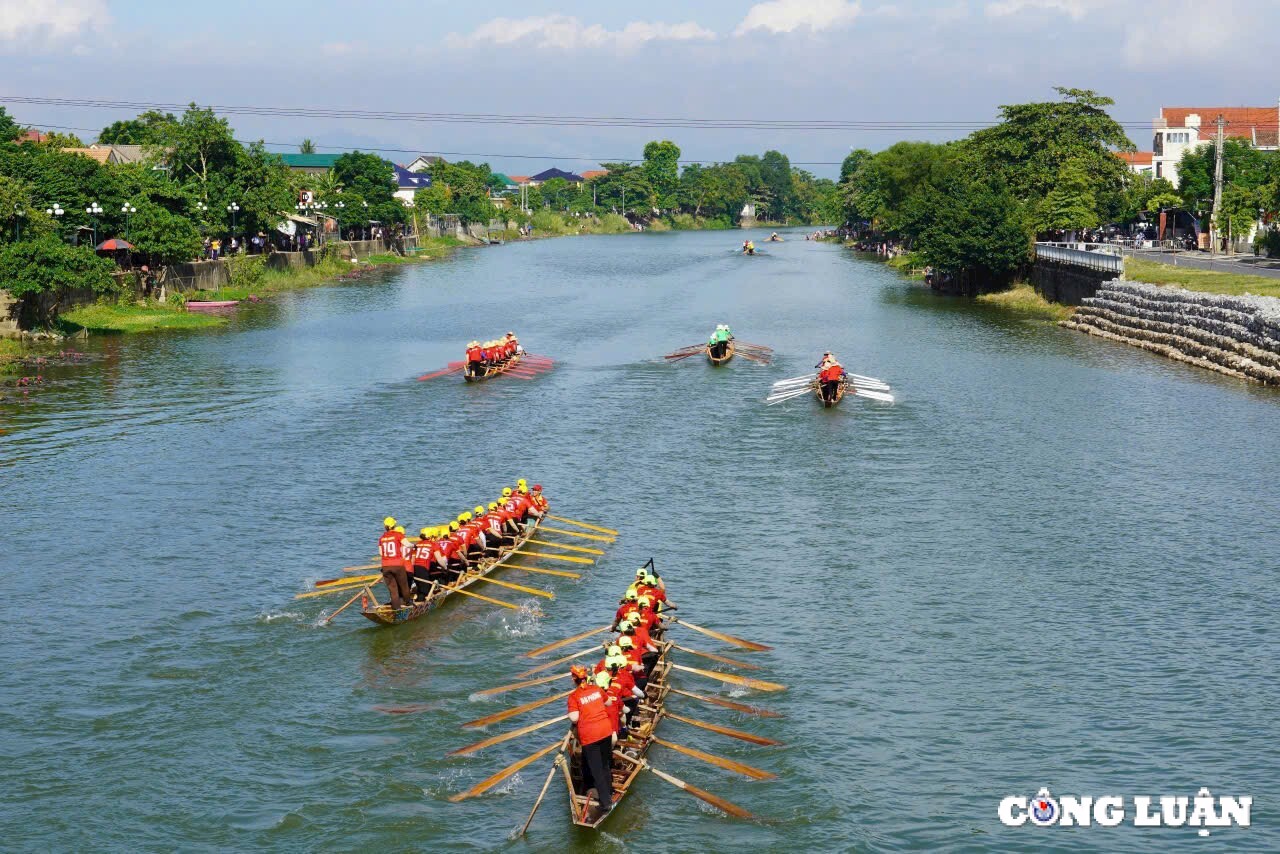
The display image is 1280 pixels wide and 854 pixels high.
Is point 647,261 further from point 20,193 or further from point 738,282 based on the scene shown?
point 20,193

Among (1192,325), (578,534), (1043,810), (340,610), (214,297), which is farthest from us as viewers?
(214,297)

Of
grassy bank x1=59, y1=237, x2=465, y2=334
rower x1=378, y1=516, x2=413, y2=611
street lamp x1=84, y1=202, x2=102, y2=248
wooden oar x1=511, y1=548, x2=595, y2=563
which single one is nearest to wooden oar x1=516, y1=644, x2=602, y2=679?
rower x1=378, y1=516, x2=413, y2=611

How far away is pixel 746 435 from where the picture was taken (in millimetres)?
53094

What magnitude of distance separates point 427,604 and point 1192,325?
54.1 m

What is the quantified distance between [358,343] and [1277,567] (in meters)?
58.9

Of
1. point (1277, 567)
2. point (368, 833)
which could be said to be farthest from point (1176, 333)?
point (368, 833)

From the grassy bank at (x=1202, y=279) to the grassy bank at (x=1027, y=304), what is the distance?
18.8ft

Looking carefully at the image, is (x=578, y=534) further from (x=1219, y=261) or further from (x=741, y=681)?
(x=1219, y=261)

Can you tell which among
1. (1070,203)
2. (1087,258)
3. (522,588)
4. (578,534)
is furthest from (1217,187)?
(522,588)

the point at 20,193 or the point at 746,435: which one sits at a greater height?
the point at 20,193

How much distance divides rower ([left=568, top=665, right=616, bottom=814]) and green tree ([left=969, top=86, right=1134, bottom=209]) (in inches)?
3808

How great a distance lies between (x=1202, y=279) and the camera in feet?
267

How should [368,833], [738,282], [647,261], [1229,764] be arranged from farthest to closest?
1. [647,261]
2. [738,282]
3. [1229,764]
4. [368,833]

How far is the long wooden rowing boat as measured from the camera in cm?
3081
